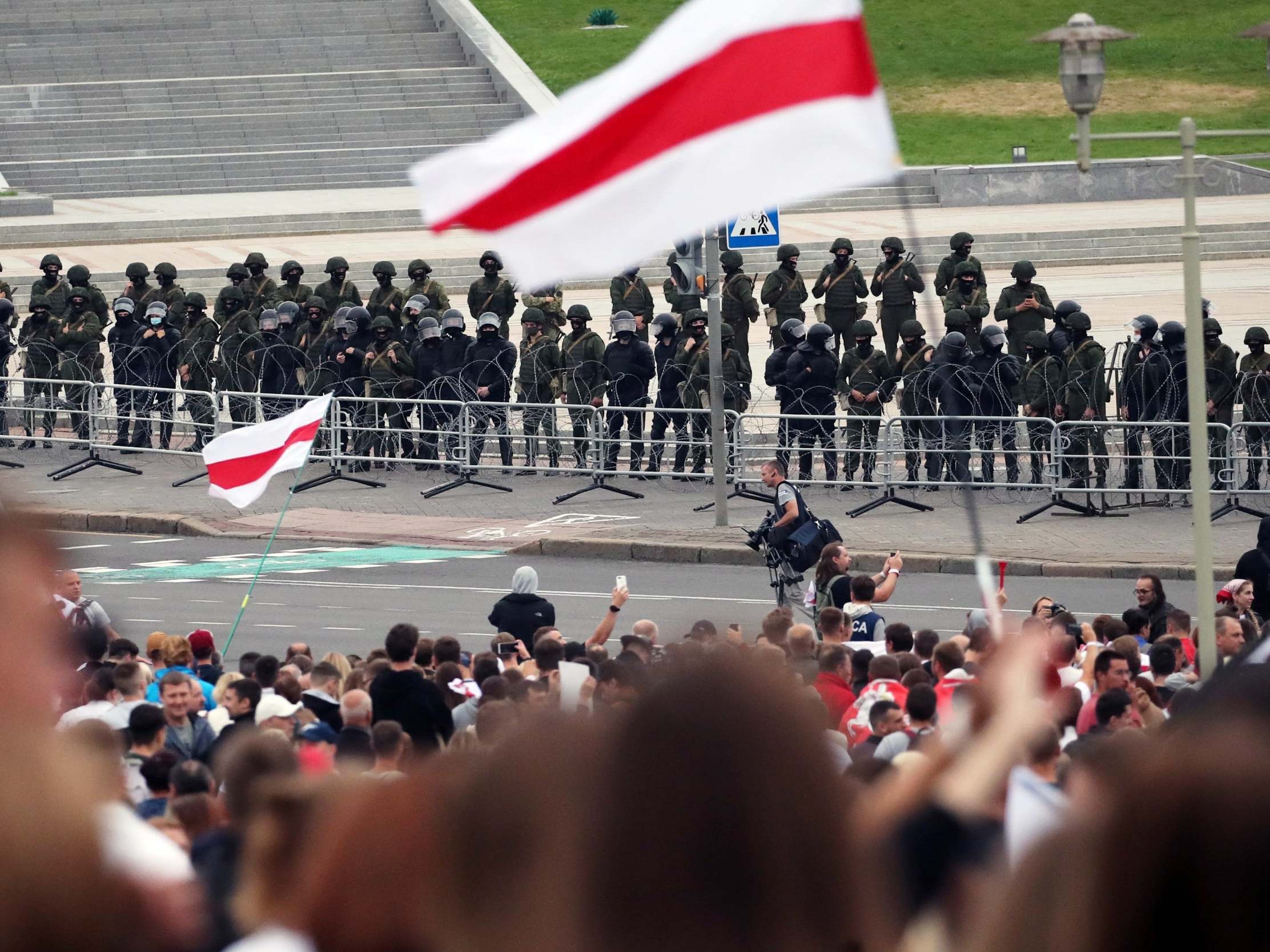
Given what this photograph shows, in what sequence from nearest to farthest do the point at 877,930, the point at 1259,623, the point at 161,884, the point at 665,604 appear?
the point at 877,930
the point at 161,884
the point at 1259,623
the point at 665,604

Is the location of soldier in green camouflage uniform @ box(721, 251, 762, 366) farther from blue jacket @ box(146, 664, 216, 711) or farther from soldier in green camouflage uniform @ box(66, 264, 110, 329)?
blue jacket @ box(146, 664, 216, 711)

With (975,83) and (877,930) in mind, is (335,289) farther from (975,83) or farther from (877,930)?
(975,83)

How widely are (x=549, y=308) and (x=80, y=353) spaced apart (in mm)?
5835

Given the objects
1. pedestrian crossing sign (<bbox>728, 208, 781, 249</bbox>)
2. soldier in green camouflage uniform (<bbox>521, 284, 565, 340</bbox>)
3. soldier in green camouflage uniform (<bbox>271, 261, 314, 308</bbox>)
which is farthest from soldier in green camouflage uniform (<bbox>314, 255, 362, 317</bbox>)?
pedestrian crossing sign (<bbox>728, 208, 781, 249</bbox>)

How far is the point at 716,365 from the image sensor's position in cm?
1981

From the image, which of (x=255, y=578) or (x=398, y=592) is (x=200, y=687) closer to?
(x=255, y=578)

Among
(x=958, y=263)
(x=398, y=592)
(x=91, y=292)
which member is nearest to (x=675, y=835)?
(x=398, y=592)

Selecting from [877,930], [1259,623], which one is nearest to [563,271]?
[877,930]

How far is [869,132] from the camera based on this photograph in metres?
5.30

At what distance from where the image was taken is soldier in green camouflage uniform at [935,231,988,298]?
2506cm

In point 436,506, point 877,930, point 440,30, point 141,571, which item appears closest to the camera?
point 877,930

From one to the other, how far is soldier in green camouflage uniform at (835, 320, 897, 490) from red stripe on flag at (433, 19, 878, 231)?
52.2 feet

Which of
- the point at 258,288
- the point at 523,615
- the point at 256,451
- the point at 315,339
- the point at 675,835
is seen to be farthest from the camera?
the point at 258,288

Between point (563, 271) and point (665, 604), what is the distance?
40.7 feet
